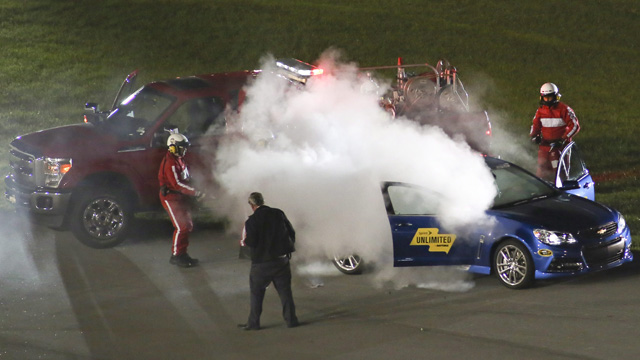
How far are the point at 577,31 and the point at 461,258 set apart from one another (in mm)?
32327

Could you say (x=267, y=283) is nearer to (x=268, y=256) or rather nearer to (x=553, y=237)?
(x=268, y=256)

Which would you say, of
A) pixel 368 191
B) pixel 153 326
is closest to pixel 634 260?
pixel 368 191

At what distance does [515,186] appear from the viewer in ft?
40.8

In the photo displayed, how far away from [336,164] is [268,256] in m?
3.36

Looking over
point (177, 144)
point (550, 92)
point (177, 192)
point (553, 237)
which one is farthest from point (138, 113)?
point (553, 237)

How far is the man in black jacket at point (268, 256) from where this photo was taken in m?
10.1

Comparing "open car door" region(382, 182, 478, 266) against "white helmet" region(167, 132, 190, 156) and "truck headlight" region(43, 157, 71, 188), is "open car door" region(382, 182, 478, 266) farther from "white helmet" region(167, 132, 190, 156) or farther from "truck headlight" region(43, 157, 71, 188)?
"truck headlight" region(43, 157, 71, 188)

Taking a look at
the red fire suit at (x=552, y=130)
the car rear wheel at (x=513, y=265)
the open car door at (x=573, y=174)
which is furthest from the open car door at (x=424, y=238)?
the red fire suit at (x=552, y=130)

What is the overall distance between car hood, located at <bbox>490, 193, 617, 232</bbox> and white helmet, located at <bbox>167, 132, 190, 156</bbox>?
4272 mm

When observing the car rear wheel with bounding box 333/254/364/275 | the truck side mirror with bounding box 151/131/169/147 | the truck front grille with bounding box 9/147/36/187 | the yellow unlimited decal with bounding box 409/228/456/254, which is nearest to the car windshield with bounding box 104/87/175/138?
the truck side mirror with bounding box 151/131/169/147

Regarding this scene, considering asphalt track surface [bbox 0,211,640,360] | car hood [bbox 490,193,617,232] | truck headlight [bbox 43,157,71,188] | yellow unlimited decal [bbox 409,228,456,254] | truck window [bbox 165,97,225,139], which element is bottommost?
asphalt track surface [bbox 0,211,640,360]

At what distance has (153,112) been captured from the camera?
573 inches

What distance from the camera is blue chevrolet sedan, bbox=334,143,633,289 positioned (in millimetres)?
11102

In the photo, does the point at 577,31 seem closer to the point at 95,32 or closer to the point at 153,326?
the point at 95,32
